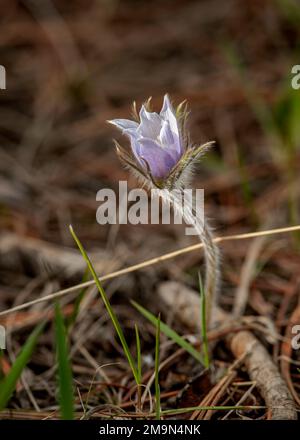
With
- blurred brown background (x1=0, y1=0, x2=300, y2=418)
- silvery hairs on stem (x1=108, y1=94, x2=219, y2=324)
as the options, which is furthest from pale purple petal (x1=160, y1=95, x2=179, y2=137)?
blurred brown background (x1=0, y1=0, x2=300, y2=418)

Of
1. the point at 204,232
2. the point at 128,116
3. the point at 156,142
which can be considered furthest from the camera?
the point at 128,116

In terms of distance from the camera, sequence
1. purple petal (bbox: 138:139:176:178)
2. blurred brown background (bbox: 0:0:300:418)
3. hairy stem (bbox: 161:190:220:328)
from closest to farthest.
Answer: purple petal (bbox: 138:139:176:178), hairy stem (bbox: 161:190:220:328), blurred brown background (bbox: 0:0:300:418)

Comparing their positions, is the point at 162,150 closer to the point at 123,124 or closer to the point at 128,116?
the point at 123,124

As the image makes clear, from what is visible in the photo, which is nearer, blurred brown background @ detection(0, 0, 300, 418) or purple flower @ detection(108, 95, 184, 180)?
purple flower @ detection(108, 95, 184, 180)

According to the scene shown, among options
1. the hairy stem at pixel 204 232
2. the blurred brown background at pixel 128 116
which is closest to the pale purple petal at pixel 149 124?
the hairy stem at pixel 204 232

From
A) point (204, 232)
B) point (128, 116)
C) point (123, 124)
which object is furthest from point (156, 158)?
point (128, 116)

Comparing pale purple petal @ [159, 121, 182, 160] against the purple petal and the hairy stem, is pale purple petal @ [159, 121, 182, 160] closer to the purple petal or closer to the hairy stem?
the purple petal

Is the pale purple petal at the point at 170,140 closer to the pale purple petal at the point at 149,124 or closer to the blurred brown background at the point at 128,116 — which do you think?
the pale purple petal at the point at 149,124

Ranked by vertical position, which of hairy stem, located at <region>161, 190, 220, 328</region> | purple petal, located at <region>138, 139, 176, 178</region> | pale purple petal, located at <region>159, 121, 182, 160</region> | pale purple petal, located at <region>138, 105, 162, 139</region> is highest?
pale purple petal, located at <region>138, 105, 162, 139</region>

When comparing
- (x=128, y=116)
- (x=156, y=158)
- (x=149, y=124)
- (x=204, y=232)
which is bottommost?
(x=204, y=232)
